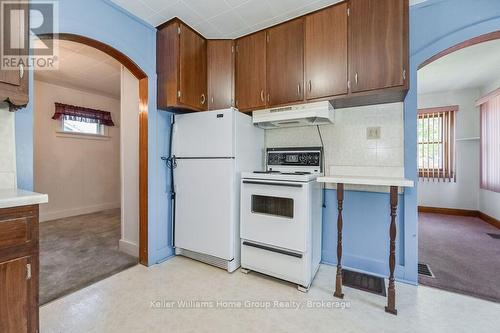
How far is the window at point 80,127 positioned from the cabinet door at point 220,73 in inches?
144

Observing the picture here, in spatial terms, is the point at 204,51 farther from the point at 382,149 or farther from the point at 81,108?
the point at 81,108

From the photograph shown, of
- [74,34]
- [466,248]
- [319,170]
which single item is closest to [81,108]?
[74,34]

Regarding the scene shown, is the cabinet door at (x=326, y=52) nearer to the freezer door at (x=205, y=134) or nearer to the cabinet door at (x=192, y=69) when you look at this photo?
the freezer door at (x=205, y=134)

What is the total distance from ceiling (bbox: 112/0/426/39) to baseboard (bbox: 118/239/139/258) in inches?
101

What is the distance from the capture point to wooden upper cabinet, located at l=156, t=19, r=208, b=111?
231 centimetres

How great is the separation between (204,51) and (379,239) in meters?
2.80

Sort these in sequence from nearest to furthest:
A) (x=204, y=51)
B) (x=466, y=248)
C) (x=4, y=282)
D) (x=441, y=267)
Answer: (x=4, y=282)
(x=441, y=267)
(x=204, y=51)
(x=466, y=248)

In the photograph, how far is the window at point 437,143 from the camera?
15.5 feet

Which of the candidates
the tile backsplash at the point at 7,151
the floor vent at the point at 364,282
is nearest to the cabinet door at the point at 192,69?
the tile backsplash at the point at 7,151

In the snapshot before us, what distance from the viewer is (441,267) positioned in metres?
2.40

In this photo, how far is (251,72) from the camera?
248 centimetres

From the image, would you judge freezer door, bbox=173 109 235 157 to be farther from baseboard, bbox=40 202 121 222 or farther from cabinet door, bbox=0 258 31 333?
baseboard, bbox=40 202 121 222

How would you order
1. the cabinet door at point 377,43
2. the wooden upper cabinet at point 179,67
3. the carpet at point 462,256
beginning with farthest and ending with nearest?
1. the wooden upper cabinet at point 179,67
2. the carpet at point 462,256
3. the cabinet door at point 377,43

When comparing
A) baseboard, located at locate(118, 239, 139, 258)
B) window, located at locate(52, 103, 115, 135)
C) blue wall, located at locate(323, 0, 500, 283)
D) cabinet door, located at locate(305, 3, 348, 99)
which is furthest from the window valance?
blue wall, located at locate(323, 0, 500, 283)
